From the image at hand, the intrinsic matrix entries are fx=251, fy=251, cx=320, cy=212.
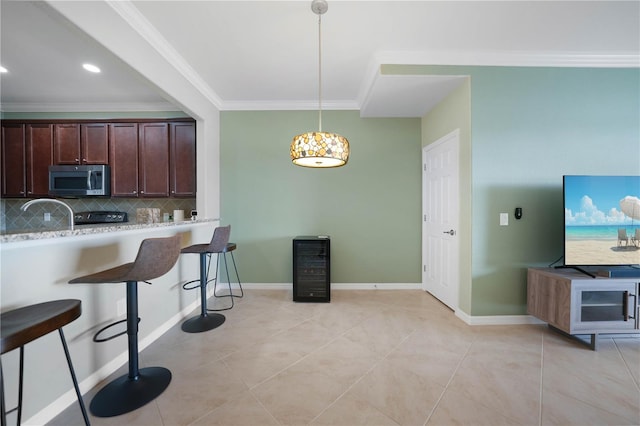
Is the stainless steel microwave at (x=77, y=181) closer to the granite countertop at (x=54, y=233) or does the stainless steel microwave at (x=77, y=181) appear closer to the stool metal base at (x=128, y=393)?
the granite countertop at (x=54, y=233)

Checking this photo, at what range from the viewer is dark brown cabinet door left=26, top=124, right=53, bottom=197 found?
3467mm

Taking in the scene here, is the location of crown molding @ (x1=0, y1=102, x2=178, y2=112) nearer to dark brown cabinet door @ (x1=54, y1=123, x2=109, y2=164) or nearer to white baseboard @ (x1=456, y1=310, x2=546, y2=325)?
dark brown cabinet door @ (x1=54, y1=123, x2=109, y2=164)

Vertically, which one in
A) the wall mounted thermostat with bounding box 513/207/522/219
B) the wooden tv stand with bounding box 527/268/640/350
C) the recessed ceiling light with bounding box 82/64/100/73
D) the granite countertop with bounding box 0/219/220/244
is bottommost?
the wooden tv stand with bounding box 527/268/640/350

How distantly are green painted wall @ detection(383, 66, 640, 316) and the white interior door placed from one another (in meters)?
0.31

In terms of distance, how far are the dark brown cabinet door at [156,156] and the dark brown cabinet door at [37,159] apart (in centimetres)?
130

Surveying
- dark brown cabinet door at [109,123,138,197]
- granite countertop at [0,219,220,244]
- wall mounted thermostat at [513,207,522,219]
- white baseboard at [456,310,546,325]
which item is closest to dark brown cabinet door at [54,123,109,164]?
dark brown cabinet door at [109,123,138,197]

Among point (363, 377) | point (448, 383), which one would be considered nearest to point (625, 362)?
point (448, 383)

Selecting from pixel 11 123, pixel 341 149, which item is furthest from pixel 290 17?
pixel 11 123

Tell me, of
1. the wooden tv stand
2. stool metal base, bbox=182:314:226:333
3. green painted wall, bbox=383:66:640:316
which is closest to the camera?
the wooden tv stand

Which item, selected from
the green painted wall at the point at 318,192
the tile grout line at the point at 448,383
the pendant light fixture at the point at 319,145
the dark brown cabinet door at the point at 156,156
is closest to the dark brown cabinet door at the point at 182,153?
the dark brown cabinet door at the point at 156,156

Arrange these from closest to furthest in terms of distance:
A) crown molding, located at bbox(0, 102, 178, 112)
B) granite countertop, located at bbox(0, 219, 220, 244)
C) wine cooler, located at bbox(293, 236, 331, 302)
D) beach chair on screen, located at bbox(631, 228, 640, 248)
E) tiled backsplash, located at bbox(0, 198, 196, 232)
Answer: granite countertop, located at bbox(0, 219, 220, 244) → beach chair on screen, located at bbox(631, 228, 640, 248) → wine cooler, located at bbox(293, 236, 331, 302) → crown molding, located at bbox(0, 102, 178, 112) → tiled backsplash, located at bbox(0, 198, 196, 232)

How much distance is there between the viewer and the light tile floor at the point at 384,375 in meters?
1.47

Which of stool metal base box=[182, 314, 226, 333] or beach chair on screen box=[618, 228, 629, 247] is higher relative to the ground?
beach chair on screen box=[618, 228, 629, 247]

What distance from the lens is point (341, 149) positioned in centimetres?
185
